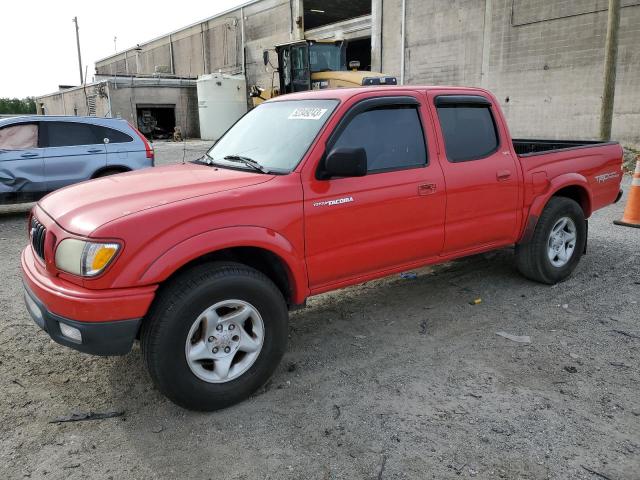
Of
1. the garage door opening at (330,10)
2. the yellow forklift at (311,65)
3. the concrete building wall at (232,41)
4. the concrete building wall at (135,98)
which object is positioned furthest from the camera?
the concrete building wall at (232,41)

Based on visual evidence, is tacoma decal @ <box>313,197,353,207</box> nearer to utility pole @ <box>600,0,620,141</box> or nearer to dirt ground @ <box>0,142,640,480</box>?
dirt ground @ <box>0,142,640,480</box>

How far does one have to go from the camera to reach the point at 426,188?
395 cm

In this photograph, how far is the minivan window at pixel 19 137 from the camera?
8414mm

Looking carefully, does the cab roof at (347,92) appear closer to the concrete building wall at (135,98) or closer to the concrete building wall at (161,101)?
the concrete building wall at (135,98)

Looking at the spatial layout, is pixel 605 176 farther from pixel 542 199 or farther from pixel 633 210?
pixel 633 210

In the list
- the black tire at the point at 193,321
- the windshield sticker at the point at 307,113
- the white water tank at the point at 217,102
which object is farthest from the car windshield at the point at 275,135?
the white water tank at the point at 217,102

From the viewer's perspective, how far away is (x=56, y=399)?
321 cm

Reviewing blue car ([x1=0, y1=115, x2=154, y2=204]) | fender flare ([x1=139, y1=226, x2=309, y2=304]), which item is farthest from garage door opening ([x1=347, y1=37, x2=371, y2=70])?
fender flare ([x1=139, y1=226, x2=309, y2=304])

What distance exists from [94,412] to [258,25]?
32.8 meters

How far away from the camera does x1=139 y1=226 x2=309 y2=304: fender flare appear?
2770 mm

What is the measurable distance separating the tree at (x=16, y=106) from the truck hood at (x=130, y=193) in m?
58.9

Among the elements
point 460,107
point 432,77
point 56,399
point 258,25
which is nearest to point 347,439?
point 56,399

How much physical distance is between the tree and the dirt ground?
59103mm

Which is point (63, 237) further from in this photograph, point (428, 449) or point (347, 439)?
point (428, 449)
